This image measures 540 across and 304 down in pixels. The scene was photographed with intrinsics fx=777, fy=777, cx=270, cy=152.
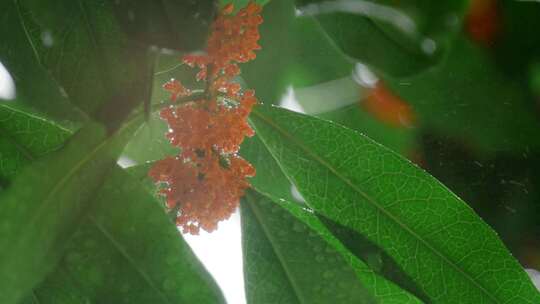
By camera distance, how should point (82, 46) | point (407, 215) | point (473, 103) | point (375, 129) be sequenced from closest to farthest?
point (82, 46), point (407, 215), point (473, 103), point (375, 129)

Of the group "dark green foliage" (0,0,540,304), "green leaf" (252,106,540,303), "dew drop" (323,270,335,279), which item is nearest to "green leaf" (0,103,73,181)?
"dark green foliage" (0,0,540,304)

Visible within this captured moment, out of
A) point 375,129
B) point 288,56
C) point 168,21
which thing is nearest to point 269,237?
point 375,129

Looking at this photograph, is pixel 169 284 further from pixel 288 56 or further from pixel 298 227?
pixel 288 56

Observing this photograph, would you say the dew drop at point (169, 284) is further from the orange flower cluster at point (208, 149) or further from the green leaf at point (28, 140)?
the green leaf at point (28, 140)

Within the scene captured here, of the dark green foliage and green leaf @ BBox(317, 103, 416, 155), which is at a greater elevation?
green leaf @ BBox(317, 103, 416, 155)

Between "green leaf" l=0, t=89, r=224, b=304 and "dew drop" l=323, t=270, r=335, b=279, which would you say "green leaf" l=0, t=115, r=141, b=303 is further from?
"dew drop" l=323, t=270, r=335, b=279

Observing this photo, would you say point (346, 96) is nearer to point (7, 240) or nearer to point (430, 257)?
point (430, 257)
